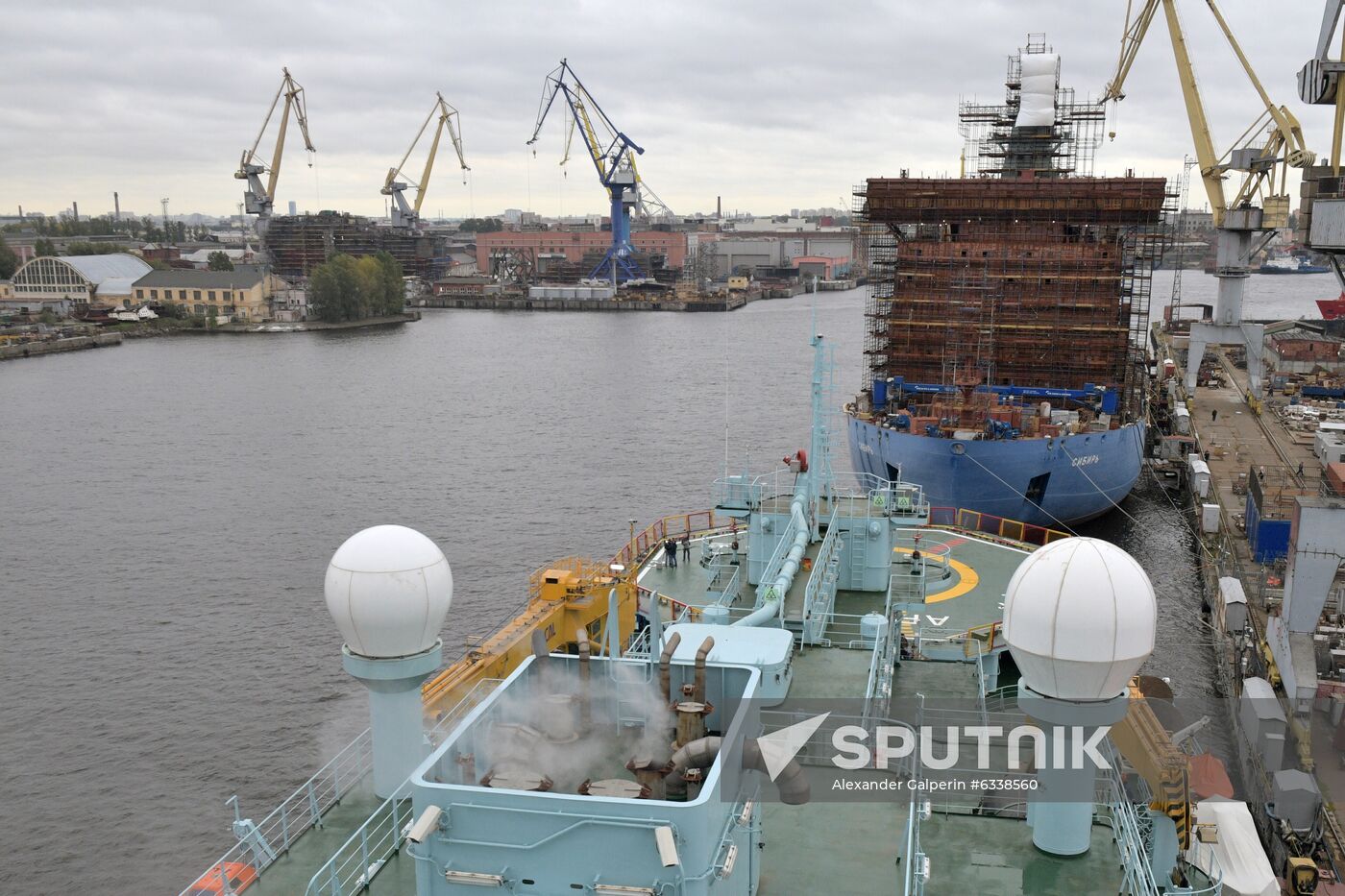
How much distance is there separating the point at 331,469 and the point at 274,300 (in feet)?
297

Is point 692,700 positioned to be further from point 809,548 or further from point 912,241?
point 912,241

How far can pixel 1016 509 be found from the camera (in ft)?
141

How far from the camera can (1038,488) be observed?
43.5 m

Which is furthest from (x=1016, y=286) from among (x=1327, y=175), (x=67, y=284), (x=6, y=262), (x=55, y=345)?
(x=6, y=262)

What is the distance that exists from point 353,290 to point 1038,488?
107m

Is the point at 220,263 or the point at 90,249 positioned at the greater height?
the point at 90,249

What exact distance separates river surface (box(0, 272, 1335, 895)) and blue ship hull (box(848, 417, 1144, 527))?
10.0 feet

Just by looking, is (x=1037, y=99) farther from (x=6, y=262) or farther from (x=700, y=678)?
(x=6, y=262)

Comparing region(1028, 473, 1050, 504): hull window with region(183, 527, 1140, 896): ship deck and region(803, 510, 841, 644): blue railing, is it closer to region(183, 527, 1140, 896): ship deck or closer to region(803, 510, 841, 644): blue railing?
region(803, 510, 841, 644): blue railing

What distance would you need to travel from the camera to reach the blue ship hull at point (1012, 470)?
1647 inches

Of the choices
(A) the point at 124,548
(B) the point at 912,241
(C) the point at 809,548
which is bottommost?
(A) the point at 124,548

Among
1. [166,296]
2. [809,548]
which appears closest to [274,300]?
[166,296]

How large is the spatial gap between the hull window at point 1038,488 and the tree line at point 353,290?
105508mm

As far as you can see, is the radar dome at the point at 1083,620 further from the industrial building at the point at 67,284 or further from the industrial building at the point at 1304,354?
the industrial building at the point at 67,284
